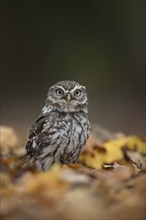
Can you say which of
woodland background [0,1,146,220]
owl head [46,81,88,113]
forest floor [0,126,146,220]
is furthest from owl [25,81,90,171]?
woodland background [0,1,146,220]

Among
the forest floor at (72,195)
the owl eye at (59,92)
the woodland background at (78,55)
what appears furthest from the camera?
the woodland background at (78,55)

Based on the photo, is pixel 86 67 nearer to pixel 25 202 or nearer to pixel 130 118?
pixel 130 118

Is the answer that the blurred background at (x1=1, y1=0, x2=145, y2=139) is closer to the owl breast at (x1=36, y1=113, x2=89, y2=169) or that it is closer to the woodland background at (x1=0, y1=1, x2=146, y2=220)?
the woodland background at (x1=0, y1=1, x2=146, y2=220)

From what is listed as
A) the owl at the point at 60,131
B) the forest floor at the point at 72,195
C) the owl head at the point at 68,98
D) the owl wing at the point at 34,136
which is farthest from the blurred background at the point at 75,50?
the forest floor at the point at 72,195

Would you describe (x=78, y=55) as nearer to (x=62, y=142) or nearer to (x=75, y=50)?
(x=75, y=50)

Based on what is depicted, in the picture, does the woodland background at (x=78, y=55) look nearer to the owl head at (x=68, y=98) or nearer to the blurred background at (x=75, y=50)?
the blurred background at (x=75, y=50)

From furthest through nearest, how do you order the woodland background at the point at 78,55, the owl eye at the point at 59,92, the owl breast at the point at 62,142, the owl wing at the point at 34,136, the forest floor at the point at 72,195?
the woodland background at the point at 78,55 < the owl eye at the point at 59,92 < the owl wing at the point at 34,136 < the owl breast at the point at 62,142 < the forest floor at the point at 72,195
